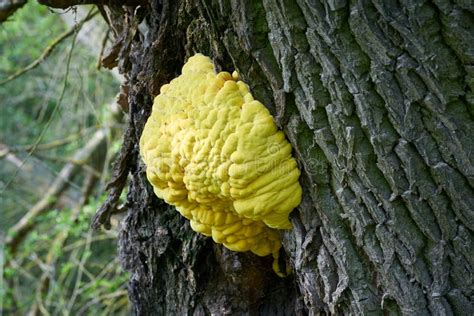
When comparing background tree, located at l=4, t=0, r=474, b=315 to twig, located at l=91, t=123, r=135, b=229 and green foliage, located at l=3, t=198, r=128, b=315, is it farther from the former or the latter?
green foliage, located at l=3, t=198, r=128, b=315

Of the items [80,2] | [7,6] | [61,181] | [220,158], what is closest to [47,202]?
[61,181]

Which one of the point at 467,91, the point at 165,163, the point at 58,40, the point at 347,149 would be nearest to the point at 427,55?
the point at 467,91

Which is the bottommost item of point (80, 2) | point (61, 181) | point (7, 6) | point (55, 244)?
point (80, 2)

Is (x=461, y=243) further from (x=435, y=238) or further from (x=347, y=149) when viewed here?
(x=347, y=149)

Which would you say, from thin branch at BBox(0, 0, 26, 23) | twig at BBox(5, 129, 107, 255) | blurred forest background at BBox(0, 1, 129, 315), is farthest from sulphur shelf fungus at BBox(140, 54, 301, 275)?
twig at BBox(5, 129, 107, 255)

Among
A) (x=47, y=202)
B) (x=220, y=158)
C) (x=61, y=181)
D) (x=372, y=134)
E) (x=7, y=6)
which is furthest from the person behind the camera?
(x=61, y=181)

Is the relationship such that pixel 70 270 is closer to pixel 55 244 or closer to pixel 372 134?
pixel 55 244
